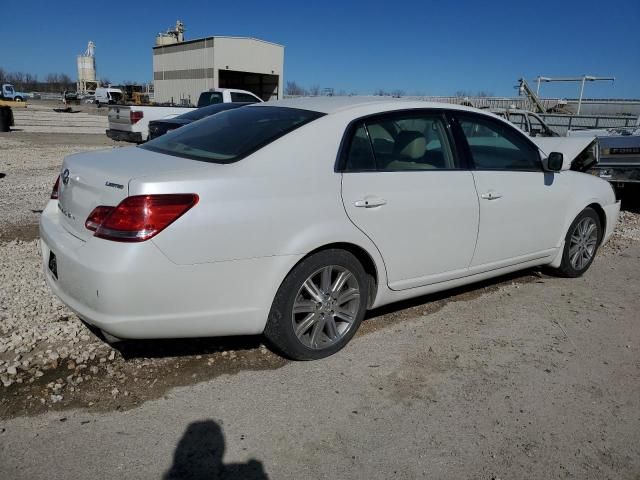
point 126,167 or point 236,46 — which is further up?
point 236,46

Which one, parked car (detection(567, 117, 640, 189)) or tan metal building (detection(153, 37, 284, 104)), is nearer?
parked car (detection(567, 117, 640, 189))

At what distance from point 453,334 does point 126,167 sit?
8.19 ft

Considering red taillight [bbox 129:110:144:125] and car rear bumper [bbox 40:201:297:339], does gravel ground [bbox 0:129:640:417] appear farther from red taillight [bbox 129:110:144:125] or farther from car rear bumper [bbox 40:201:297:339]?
red taillight [bbox 129:110:144:125]

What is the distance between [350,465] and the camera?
2484mm

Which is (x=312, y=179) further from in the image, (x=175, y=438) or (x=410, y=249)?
(x=175, y=438)

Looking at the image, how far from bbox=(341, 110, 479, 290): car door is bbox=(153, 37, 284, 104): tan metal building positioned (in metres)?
43.9

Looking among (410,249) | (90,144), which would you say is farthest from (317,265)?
(90,144)

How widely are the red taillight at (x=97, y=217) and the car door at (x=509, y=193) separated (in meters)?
2.51

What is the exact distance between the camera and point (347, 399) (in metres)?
3.01

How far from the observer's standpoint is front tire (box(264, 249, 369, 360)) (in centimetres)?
315

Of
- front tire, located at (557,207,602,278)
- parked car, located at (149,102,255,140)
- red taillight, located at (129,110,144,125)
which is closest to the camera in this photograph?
front tire, located at (557,207,602,278)

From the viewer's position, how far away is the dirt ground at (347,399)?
2.51 m

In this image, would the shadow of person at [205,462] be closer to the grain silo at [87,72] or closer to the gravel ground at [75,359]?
the gravel ground at [75,359]

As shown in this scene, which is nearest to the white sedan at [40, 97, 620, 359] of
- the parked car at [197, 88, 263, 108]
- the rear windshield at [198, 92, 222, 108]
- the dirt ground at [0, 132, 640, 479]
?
the dirt ground at [0, 132, 640, 479]
